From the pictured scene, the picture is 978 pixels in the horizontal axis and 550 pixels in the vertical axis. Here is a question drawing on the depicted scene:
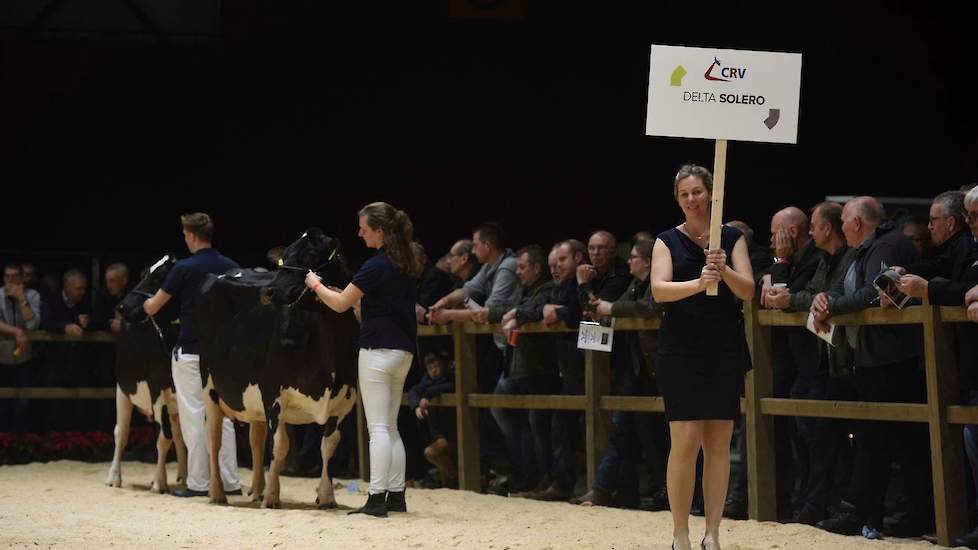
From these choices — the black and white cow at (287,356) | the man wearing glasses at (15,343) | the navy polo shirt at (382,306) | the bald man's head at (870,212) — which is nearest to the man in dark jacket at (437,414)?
the black and white cow at (287,356)

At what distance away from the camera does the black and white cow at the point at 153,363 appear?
10.1m

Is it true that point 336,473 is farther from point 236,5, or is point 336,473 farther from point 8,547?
point 236,5

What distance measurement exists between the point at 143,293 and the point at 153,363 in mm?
545

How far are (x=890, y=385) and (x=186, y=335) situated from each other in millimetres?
5044

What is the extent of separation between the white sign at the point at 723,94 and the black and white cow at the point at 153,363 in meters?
5.25

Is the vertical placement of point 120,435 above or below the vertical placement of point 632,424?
below

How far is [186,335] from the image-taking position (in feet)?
31.7

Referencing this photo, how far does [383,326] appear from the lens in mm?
8195

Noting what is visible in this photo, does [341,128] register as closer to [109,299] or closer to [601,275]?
[109,299]

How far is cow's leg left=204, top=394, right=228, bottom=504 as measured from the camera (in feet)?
30.7

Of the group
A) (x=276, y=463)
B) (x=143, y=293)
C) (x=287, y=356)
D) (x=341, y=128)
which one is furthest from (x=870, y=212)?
(x=341, y=128)

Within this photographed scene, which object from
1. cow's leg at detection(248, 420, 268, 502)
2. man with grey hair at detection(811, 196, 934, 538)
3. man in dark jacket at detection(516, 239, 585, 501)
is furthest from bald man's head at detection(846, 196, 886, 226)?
cow's leg at detection(248, 420, 268, 502)

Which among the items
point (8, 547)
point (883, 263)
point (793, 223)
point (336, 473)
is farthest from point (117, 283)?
point (883, 263)

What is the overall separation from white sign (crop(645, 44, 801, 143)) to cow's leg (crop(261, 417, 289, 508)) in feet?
12.4
